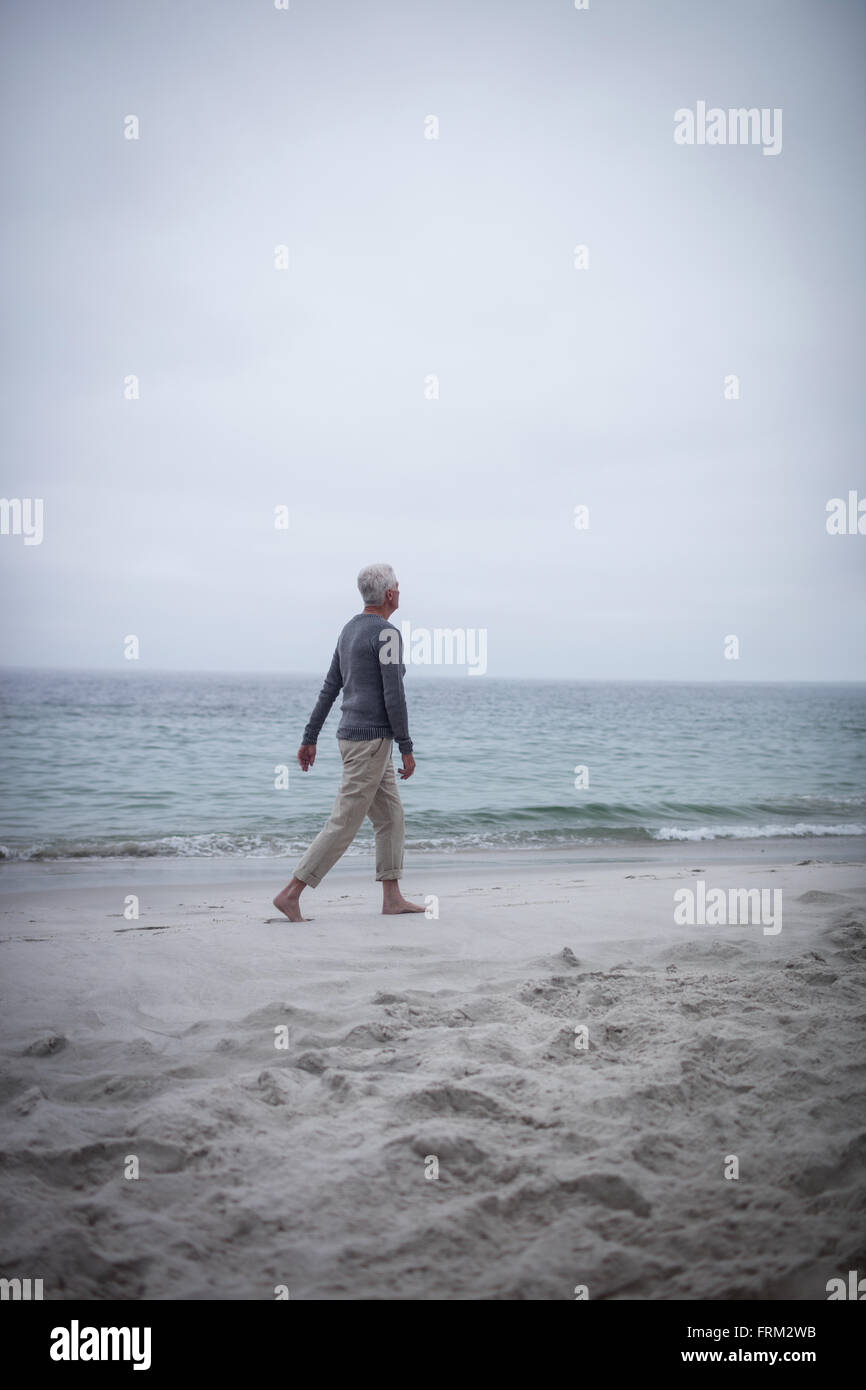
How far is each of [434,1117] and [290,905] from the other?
2731 millimetres

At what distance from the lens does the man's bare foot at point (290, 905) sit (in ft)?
16.0

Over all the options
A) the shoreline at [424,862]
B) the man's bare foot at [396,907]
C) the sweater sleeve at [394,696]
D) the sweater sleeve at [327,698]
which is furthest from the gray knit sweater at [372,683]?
the shoreline at [424,862]

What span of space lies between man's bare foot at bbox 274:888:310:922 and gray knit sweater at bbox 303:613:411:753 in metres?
1.00

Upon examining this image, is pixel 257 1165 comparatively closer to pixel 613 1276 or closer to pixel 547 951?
pixel 613 1276

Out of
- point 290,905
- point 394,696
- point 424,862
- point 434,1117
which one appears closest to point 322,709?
point 394,696

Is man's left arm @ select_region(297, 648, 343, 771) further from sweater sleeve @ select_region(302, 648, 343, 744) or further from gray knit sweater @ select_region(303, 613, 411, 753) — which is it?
gray knit sweater @ select_region(303, 613, 411, 753)

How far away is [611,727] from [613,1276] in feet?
88.3

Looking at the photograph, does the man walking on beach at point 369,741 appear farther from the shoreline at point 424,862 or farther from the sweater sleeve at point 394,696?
the shoreline at point 424,862

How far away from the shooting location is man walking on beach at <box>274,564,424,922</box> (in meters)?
4.83

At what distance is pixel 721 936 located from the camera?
4.48 m

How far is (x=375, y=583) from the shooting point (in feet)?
16.4

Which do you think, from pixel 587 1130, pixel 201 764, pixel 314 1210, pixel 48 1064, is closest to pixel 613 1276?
pixel 587 1130

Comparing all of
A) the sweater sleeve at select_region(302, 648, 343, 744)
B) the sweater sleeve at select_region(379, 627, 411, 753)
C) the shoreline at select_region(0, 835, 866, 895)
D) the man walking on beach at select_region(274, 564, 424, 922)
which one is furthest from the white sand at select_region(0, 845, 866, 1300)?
the shoreline at select_region(0, 835, 866, 895)

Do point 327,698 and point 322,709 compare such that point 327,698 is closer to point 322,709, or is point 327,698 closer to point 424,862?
point 322,709
